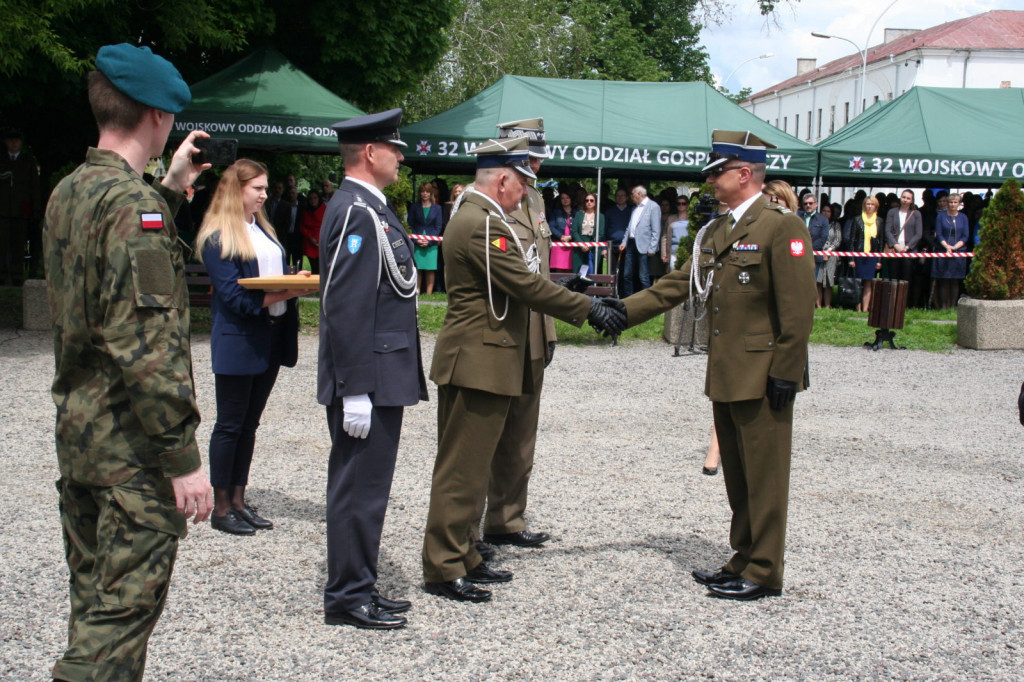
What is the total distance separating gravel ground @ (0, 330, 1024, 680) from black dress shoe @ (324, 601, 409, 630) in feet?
0.13

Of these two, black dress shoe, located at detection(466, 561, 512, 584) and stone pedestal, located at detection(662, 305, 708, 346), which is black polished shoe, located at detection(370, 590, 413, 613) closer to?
black dress shoe, located at detection(466, 561, 512, 584)

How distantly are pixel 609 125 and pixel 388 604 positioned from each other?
14.4 meters

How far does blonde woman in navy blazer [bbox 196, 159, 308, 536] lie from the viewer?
17.0 feet

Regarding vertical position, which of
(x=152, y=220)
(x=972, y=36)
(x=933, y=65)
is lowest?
(x=152, y=220)

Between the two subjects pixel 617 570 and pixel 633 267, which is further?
pixel 633 267

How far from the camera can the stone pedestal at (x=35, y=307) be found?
12797 mm

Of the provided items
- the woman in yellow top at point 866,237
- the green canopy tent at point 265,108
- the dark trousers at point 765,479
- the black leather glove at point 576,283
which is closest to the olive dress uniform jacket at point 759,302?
the dark trousers at point 765,479

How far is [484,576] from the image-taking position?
15.8 feet

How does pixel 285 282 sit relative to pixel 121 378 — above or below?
above

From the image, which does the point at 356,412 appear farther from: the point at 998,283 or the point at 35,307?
the point at 998,283

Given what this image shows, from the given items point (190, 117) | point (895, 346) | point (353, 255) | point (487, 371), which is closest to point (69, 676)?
point (353, 255)

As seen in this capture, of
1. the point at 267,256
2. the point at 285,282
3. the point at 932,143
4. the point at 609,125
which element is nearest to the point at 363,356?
the point at 285,282

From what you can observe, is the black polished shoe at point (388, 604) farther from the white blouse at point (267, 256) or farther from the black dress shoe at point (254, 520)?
the white blouse at point (267, 256)

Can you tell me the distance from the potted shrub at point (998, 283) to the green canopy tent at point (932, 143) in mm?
4007
